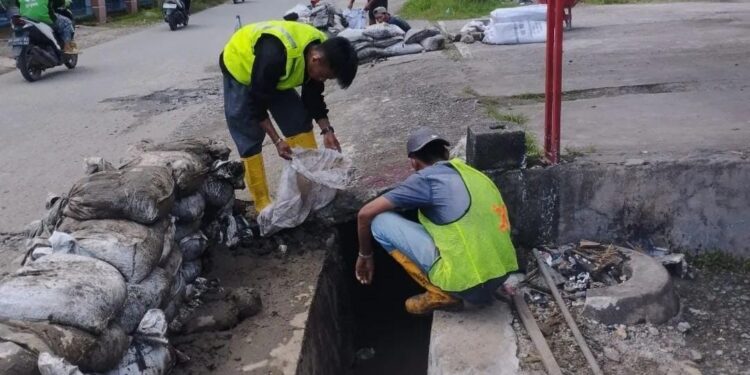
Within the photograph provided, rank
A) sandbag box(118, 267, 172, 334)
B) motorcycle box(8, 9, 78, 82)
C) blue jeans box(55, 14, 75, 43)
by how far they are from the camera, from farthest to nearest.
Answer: blue jeans box(55, 14, 75, 43), motorcycle box(8, 9, 78, 82), sandbag box(118, 267, 172, 334)

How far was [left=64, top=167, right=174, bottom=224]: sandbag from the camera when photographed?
3160 mm

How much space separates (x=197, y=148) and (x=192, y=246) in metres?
0.62

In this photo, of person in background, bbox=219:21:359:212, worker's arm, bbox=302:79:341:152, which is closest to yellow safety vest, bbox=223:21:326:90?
person in background, bbox=219:21:359:212

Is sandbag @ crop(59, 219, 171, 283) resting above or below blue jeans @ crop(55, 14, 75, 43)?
below

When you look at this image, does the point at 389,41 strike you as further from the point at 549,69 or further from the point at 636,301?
the point at 636,301

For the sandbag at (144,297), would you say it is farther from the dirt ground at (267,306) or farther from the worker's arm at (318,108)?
the worker's arm at (318,108)

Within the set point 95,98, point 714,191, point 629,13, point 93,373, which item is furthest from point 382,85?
point 629,13

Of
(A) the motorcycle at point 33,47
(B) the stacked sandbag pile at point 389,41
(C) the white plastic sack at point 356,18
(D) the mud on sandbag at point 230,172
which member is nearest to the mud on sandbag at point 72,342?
(D) the mud on sandbag at point 230,172

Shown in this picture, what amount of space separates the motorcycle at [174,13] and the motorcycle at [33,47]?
675 cm

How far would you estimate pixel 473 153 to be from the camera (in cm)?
390

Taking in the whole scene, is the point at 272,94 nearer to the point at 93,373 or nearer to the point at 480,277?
the point at 480,277

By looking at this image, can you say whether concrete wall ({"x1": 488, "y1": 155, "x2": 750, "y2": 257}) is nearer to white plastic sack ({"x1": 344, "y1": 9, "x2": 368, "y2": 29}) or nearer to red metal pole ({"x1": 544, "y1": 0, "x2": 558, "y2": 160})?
red metal pole ({"x1": 544, "y1": 0, "x2": 558, "y2": 160})

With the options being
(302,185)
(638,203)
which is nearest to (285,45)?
(302,185)

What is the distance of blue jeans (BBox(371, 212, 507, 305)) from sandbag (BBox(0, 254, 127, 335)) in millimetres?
1206
